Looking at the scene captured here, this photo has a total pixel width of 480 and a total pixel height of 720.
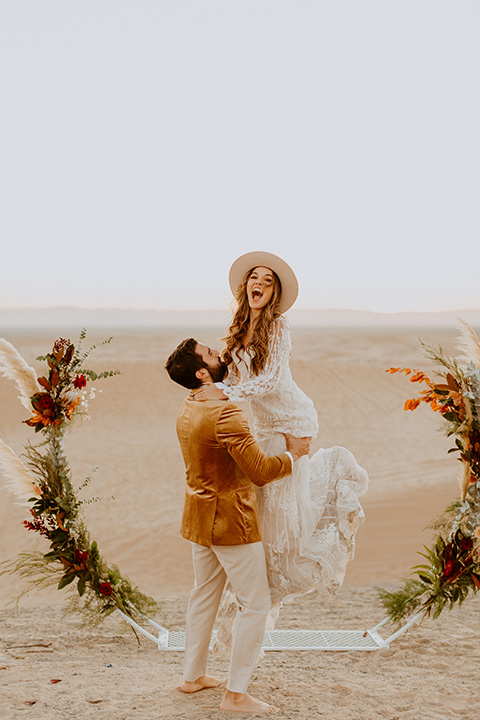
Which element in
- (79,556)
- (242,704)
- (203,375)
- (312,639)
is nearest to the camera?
(203,375)

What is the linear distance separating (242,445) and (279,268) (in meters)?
1.06

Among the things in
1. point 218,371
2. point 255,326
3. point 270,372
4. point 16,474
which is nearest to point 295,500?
point 270,372

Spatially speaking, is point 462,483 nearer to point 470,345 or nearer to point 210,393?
point 470,345

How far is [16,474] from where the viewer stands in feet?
15.0

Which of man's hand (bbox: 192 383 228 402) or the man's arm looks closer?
the man's arm

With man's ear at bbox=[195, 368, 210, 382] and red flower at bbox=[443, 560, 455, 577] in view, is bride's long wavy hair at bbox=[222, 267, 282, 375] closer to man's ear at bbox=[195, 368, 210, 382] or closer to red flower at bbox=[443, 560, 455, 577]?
man's ear at bbox=[195, 368, 210, 382]

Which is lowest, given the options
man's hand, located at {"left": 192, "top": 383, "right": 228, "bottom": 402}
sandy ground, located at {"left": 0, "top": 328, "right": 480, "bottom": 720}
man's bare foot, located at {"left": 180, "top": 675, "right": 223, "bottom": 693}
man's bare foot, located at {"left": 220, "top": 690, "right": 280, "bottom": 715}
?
sandy ground, located at {"left": 0, "top": 328, "right": 480, "bottom": 720}

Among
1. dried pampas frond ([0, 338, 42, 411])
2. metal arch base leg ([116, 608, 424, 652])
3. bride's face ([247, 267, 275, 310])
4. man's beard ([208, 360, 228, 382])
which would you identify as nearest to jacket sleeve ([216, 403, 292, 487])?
man's beard ([208, 360, 228, 382])

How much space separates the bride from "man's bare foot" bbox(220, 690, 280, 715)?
542mm

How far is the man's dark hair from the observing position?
3.66m

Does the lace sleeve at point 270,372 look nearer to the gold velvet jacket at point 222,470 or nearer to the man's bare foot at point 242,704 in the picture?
the gold velvet jacket at point 222,470

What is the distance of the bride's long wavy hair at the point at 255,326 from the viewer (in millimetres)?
3875

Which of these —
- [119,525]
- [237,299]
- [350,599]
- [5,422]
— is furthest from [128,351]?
[237,299]

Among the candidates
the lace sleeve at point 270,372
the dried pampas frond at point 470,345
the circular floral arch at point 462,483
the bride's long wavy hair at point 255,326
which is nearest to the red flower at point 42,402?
the bride's long wavy hair at point 255,326
